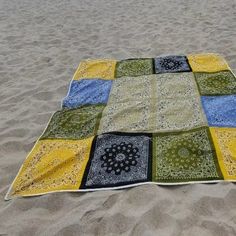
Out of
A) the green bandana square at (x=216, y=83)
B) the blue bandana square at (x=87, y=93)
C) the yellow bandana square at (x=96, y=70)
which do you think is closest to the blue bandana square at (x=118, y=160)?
the blue bandana square at (x=87, y=93)

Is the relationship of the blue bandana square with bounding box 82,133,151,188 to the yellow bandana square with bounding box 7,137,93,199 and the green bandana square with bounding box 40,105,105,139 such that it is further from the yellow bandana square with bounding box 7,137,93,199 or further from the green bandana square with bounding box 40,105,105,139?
the green bandana square with bounding box 40,105,105,139

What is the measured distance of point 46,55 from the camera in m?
3.95

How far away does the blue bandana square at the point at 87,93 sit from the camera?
2771 millimetres

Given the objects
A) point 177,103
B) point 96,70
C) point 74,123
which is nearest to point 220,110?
point 177,103

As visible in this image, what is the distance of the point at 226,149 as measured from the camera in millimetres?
2037

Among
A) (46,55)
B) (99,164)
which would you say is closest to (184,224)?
(99,164)

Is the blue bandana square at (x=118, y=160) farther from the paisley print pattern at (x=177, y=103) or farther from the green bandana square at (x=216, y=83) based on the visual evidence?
the green bandana square at (x=216, y=83)

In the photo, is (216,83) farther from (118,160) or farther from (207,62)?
(118,160)

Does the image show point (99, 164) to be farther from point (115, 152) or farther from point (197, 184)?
point (197, 184)

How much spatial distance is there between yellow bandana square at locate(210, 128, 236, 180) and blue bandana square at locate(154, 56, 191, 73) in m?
1.08

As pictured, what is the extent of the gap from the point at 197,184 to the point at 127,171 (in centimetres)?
42

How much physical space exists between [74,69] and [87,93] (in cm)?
70

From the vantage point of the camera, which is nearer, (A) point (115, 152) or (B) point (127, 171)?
(B) point (127, 171)

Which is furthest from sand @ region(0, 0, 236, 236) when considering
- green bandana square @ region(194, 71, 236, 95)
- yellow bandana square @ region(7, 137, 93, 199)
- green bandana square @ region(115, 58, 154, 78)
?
green bandana square @ region(194, 71, 236, 95)
